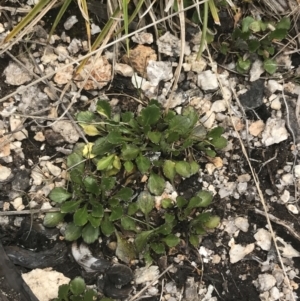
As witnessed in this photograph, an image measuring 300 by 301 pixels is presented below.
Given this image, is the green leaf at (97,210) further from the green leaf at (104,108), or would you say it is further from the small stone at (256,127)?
the small stone at (256,127)

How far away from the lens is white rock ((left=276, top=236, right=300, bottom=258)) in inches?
63.6

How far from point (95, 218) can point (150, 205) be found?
6.5 inches

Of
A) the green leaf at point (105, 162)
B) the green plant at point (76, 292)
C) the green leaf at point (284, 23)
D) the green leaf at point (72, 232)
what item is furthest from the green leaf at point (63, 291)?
the green leaf at point (284, 23)

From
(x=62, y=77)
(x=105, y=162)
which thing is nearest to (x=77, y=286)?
(x=105, y=162)

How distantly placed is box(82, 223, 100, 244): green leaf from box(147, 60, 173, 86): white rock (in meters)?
0.47

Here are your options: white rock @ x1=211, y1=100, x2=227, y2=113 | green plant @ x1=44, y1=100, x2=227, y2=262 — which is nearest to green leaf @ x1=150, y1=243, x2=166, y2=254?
green plant @ x1=44, y1=100, x2=227, y2=262

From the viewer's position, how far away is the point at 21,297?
59.0 inches

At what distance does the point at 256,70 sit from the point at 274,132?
0.67ft

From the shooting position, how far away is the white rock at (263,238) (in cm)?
162

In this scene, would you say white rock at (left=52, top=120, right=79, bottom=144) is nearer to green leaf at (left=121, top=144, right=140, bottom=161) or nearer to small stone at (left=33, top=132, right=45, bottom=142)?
small stone at (left=33, top=132, right=45, bottom=142)

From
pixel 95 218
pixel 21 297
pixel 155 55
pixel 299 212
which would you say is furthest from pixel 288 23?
pixel 21 297

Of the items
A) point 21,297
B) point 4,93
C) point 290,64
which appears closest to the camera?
point 21,297

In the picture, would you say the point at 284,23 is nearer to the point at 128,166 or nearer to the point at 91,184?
the point at 128,166

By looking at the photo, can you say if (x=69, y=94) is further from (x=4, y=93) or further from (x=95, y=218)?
(x=95, y=218)
